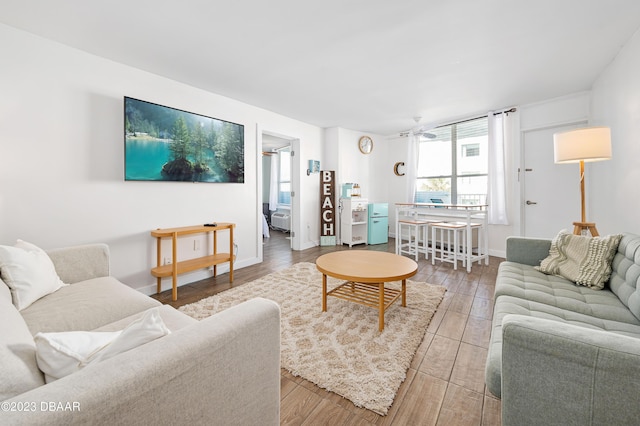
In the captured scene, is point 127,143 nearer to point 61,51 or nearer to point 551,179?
point 61,51

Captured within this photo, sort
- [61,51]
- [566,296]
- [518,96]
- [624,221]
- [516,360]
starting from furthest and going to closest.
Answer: [518,96]
[624,221]
[61,51]
[566,296]
[516,360]

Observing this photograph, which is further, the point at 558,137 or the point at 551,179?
the point at 551,179

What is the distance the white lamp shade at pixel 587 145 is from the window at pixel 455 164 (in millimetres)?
2407

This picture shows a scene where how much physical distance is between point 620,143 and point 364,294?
2965mm

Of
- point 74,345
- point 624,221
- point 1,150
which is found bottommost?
point 74,345

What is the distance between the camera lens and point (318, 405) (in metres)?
1.41

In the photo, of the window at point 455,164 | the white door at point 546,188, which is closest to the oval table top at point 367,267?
the white door at point 546,188

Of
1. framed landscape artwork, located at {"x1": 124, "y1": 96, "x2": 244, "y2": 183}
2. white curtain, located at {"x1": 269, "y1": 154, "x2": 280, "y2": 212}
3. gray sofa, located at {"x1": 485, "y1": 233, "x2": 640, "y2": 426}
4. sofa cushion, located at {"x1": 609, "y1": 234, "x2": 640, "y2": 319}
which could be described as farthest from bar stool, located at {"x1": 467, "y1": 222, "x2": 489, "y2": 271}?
white curtain, located at {"x1": 269, "y1": 154, "x2": 280, "y2": 212}

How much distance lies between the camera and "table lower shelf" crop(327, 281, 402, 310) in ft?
7.67

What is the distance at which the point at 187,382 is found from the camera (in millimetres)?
740

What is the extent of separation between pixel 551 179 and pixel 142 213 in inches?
219

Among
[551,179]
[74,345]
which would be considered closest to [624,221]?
[551,179]

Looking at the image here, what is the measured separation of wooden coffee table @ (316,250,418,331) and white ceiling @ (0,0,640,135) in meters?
2.00

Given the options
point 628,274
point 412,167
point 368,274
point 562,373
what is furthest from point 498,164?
point 562,373
